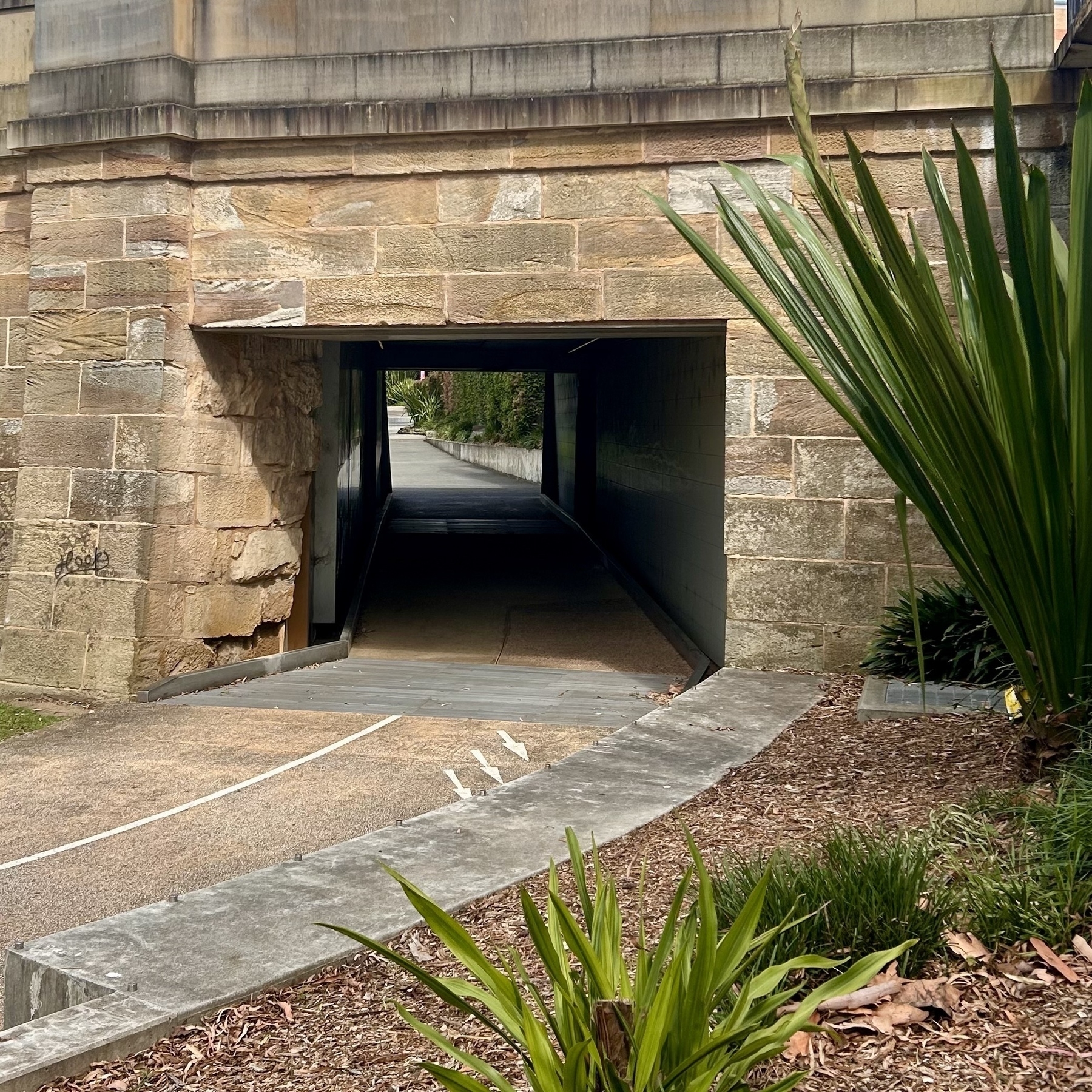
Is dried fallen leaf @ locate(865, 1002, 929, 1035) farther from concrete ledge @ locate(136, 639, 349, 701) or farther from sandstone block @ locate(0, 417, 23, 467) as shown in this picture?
sandstone block @ locate(0, 417, 23, 467)

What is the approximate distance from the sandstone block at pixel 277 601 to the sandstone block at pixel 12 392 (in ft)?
6.83

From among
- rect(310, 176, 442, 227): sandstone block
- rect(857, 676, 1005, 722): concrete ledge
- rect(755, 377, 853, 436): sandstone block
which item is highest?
rect(310, 176, 442, 227): sandstone block

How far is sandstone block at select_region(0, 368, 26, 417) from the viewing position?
352 inches

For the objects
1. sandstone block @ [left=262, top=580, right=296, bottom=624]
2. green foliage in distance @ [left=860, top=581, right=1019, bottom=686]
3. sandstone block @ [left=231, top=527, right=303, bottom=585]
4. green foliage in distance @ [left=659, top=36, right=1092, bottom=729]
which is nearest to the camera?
green foliage in distance @ [left=659, top=36, right=1092, bottom=729]

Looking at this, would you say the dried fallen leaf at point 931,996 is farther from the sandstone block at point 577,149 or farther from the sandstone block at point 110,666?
the sandstone block at point 110,666

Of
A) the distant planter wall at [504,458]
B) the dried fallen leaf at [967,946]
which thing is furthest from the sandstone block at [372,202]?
the distant planter wall at [504,458]

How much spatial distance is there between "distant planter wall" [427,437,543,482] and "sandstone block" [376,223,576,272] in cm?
1487

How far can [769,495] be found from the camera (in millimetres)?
7645

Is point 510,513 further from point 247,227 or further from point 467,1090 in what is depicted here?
point 467,1090

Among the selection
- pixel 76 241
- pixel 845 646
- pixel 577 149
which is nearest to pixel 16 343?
pixel 76 241

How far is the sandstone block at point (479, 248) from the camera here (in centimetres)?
790

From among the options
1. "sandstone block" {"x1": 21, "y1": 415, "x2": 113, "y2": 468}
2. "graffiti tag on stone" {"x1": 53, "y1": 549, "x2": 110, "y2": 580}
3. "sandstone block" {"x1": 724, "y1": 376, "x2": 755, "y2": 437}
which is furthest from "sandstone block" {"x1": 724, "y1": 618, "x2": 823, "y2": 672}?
"sandstone block" {"x1": 21, "y1": 415, "x2": 113, "y2": 468}

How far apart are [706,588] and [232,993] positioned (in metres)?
7.35

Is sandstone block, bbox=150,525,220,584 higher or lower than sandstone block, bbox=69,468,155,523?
lower
